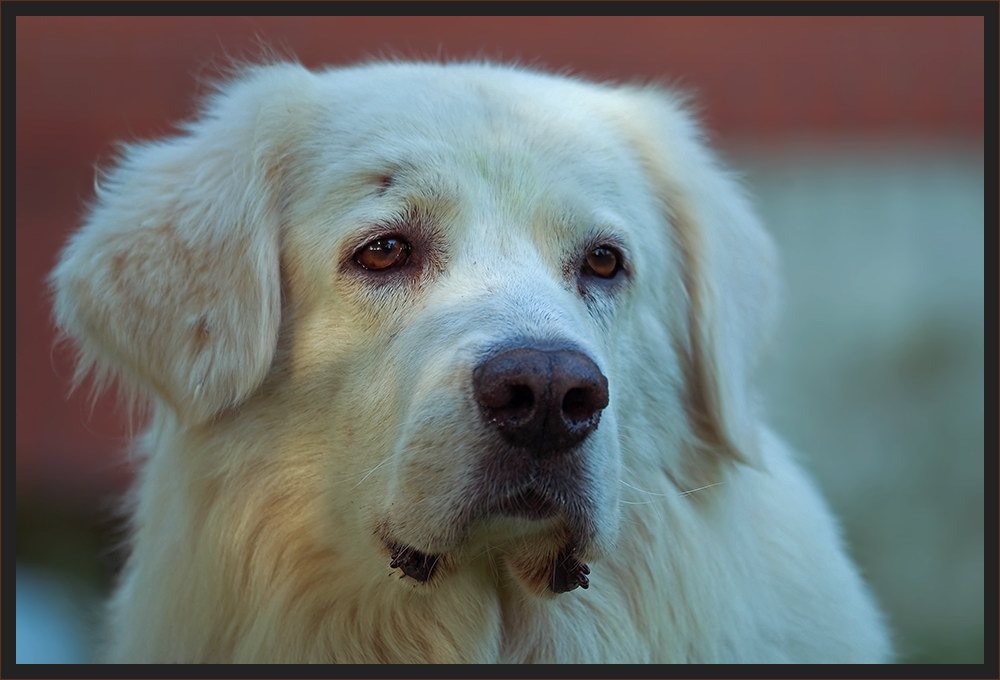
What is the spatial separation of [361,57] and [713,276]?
612 centimetres

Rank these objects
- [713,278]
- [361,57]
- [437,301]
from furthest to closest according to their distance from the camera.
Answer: [361,57] < [713,278] < [437,301]

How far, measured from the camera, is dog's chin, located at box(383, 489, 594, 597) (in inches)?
105

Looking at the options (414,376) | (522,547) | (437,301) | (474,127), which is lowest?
(522,547)

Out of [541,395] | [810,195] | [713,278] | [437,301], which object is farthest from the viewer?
[810,195]

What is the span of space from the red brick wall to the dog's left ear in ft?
17.9

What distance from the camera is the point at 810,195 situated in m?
9.44

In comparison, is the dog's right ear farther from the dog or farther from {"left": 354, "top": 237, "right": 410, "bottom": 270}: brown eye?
{"left": 354, "top": 237, "right": 410, "bottom": 270}: brown eye

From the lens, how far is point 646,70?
924 centimetres

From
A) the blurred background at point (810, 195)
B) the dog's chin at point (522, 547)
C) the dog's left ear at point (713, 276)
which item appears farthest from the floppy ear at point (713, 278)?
the blurred background at point (810, 195)

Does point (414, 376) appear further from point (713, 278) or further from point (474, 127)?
point (713, 278)

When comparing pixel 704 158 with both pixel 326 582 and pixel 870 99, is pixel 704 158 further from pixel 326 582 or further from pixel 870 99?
pixel 870 99

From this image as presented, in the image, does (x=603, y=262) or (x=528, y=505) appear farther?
(x=603, y=262)

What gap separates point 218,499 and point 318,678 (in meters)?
0.56

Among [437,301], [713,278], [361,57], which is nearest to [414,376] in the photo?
[437,301]
